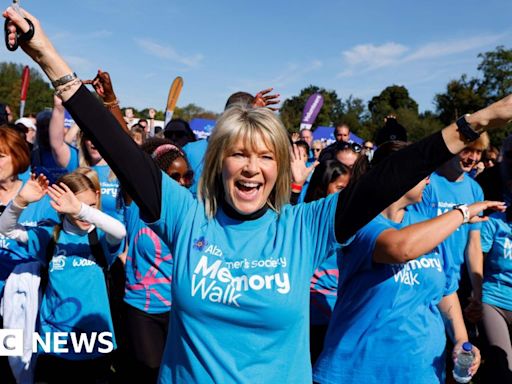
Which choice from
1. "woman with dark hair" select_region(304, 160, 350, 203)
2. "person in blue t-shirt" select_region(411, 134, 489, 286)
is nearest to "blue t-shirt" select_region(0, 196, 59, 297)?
"woman with dark hair" select_region(304, 160, 350, 203)

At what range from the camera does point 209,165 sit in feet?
6.32

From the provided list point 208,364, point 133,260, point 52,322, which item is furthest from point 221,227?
point 52,322

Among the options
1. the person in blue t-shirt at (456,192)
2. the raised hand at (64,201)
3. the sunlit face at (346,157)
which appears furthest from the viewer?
the sunlit face at (346,157)

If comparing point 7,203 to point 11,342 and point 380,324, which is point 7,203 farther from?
point 380,324

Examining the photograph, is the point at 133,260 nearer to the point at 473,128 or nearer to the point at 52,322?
the point at 52,322

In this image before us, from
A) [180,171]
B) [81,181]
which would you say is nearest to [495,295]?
[180,171]

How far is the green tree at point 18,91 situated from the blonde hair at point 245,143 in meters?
63.1

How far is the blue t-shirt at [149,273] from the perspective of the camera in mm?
3227

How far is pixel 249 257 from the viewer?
1.74 metres

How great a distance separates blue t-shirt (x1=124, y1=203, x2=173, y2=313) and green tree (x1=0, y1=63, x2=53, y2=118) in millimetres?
61770

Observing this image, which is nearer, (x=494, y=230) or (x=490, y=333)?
(x=490, y=333)

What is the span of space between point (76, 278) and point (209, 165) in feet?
5.64

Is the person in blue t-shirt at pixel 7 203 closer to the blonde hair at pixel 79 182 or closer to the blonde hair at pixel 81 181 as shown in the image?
the blonde hair at pixel 79 182

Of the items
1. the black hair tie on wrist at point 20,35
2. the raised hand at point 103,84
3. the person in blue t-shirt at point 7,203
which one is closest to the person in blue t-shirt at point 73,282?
the person in blue t-shirt at point 7,203
